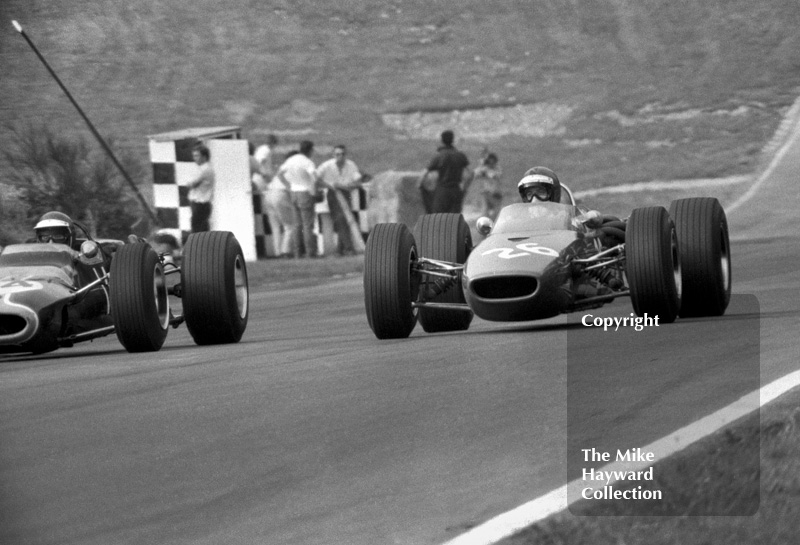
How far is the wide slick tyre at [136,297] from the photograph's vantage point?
1062cm

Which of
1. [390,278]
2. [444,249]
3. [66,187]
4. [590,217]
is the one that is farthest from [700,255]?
[66,187]

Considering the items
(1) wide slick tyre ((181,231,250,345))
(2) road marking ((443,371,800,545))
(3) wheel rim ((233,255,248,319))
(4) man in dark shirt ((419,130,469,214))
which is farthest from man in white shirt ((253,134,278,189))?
(2) road marking ((443,371,800,545))

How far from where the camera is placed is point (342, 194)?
2058cm

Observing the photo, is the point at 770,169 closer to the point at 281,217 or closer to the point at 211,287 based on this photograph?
the point at 281,217

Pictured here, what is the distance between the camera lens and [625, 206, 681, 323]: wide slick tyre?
9953 millimetres

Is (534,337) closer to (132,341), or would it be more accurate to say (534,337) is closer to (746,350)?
(746,350)

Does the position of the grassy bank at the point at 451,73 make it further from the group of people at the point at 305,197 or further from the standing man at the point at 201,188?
the standing man at the point at 201,188

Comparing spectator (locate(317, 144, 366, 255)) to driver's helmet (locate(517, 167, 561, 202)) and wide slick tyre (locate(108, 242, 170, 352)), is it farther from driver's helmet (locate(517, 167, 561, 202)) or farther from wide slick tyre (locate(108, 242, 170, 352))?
wide slick tyre (locate(108, 242, 170, 352))

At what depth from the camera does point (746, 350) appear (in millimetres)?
9031

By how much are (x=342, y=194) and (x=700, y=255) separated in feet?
33.7

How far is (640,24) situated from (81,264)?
28595 millimetres

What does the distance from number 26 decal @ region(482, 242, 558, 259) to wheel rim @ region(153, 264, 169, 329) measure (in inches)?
93.1

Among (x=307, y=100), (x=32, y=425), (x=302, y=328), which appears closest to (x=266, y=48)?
(x=307, y=100)

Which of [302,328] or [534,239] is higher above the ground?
[534,239]
